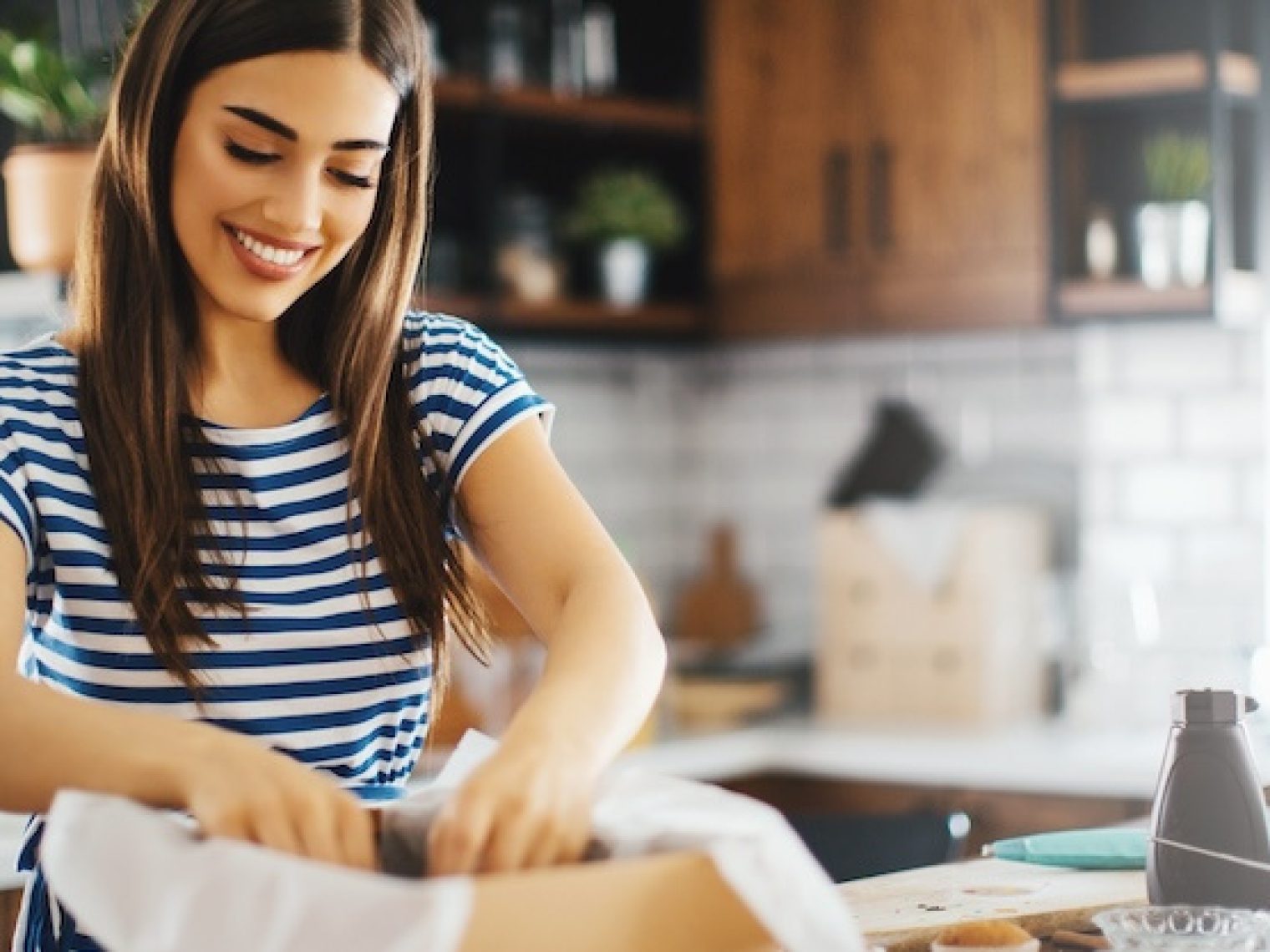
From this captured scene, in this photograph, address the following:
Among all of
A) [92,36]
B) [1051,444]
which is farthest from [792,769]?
[92,36]

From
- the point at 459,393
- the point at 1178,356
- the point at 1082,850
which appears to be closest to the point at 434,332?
the point at 459,393

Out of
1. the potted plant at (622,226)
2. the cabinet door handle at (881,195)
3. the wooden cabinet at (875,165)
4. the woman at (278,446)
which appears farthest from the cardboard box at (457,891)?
the potted plant at (622,226)

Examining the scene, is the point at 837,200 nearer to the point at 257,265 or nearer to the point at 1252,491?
the point at 1252,491

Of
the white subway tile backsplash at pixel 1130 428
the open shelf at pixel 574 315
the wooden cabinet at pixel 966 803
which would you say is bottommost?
the wooden cabinet at pixel 966 803

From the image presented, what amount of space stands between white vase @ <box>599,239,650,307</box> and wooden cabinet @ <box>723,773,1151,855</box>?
0.98 meters

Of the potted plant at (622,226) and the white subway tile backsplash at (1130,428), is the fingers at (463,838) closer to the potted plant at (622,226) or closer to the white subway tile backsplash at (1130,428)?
the white subway tile backsplash at (1130,428)

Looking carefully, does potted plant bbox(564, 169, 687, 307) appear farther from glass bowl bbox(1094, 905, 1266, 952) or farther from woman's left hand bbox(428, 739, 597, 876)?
woman's left hand bbox(428, 739, 597, 876)

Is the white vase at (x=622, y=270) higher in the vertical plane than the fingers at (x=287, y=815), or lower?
higher

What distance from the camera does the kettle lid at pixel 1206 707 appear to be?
1.75 metres

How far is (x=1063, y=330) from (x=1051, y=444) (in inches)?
8.5

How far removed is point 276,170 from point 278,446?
0.73ft

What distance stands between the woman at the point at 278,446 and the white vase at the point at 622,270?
2.54 meters

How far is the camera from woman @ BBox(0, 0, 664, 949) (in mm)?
1512

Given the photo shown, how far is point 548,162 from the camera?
435 centimetres
